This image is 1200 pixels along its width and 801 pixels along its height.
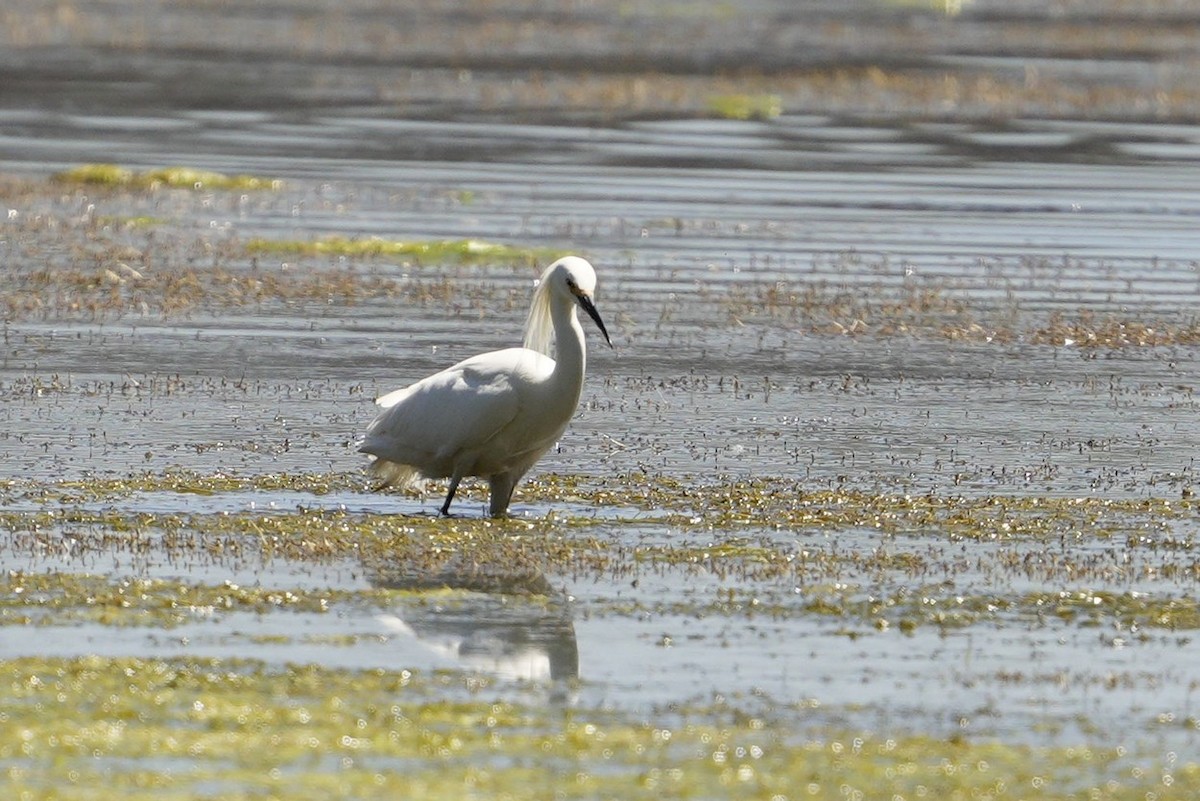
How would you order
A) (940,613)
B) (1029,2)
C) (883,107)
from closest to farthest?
(940,613) < (883,107) < (1029,2)

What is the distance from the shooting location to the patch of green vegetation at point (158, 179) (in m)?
25.8

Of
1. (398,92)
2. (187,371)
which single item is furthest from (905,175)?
(187,371)

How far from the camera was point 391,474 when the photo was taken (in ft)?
40.7

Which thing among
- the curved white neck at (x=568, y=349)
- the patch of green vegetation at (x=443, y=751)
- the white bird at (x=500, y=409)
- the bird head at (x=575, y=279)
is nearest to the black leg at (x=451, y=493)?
the white bird at (x=500, y=409)

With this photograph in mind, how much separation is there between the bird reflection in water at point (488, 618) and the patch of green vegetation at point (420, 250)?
10.7 metres

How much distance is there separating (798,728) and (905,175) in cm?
2155

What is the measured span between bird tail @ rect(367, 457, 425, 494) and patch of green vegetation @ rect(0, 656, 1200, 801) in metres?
3.88

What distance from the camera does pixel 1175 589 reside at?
10305 millimetres

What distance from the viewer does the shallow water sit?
906 cm

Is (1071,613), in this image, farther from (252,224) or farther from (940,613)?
(252,224)

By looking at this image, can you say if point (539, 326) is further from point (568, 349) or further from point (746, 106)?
point (746, 106)

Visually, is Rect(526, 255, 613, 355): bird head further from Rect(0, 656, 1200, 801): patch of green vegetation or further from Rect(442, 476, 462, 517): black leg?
Rect(0, 656, 1200, 801): patch of green vegetation

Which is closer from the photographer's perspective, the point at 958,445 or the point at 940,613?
the point at 940,613

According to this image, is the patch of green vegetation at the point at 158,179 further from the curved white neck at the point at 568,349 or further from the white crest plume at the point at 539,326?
the curved white neck at the point at 568,349
